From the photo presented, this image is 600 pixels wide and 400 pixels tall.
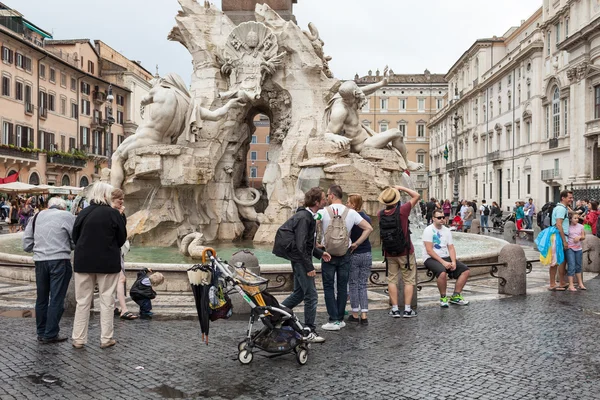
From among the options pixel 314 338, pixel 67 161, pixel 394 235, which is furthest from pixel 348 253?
pixel 67 161

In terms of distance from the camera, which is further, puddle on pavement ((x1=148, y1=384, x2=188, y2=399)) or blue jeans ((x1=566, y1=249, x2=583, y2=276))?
blue jeans ((x1=566, y1=249, x2=583, y2=276))

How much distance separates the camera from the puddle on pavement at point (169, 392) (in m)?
4.24

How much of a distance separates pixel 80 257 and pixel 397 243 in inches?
131

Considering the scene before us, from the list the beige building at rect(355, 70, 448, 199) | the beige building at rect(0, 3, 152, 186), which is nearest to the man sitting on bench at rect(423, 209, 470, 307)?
the beige building at rect(0, 3, 152, 186)

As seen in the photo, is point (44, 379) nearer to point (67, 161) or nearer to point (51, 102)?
point (67, 161)

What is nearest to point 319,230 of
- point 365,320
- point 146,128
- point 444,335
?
point 365,320

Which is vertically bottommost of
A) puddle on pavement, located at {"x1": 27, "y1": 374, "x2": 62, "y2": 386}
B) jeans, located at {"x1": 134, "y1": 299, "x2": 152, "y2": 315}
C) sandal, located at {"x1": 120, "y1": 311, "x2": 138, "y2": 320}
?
puddle on pavement, located at {"x1": 27, "y1": 374, "x2": 62, "y2": 386}

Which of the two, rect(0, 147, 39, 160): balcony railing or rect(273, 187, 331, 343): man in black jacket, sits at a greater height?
rect(0, 147, 39, 160): balcony railing

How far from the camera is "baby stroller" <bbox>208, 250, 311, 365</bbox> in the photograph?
16.5 ft

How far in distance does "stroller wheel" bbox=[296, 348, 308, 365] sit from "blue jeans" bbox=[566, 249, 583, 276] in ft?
17.7

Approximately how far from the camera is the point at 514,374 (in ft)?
15.7

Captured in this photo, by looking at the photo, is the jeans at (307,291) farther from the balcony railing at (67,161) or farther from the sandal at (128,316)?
the balcony railing at (67,161)

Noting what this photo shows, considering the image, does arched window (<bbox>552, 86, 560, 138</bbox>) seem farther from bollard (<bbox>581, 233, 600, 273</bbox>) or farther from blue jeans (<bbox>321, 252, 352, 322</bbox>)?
blue jeans (<bbox>321, 252, 352, 322</bbox>)

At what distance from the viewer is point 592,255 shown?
11.1m
